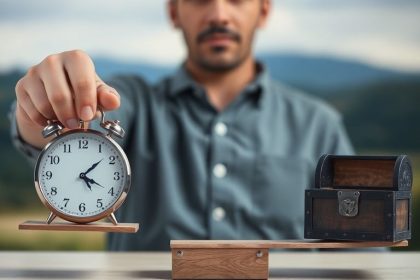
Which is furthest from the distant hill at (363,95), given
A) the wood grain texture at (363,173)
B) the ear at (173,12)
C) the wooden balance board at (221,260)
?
the wooden balance board at (221,260)

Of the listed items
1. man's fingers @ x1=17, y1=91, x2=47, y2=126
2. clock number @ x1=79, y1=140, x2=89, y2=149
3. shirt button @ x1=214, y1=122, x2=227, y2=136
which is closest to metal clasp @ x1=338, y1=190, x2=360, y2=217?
clock number @ x1=79, y1=140, x2=89, y2=149

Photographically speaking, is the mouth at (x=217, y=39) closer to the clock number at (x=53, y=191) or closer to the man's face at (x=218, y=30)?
the man's face at (x=218, y=30)

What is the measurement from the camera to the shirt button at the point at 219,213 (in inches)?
104

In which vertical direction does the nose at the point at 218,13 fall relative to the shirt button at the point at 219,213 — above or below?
above

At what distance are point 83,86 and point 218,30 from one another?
127 centimetres

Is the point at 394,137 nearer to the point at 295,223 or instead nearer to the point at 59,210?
the point at 295,223

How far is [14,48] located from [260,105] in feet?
7.41

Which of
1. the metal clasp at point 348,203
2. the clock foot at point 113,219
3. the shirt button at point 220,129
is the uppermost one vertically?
the shirt button at point 220,129

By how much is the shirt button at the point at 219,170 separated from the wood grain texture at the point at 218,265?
112cm

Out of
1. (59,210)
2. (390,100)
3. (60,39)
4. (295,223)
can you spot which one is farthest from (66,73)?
(390,100)

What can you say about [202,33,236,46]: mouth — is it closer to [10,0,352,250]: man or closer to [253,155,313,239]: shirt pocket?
[10,0,352,250]: man

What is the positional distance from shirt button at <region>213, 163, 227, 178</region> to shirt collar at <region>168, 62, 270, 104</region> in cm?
29

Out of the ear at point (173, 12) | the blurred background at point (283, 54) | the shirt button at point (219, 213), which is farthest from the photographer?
the blurred background at point (283, 54)

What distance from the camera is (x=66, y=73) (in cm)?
164
